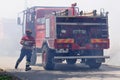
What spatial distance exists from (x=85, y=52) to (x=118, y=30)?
1352cm

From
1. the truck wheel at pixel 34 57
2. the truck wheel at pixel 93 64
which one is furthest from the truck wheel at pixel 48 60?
the truck wheel at pixel 34 57

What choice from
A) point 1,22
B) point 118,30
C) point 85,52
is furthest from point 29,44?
point 1,22

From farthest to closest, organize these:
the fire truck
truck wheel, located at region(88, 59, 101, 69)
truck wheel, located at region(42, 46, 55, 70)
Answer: truck wheel, located at region(88, 59, 101, 69), truck wheel, located at region(42, 46, 55, 70), the fire truck

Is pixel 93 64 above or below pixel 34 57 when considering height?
below

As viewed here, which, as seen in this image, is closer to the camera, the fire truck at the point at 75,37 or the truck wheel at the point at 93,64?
the fire truck at the point at 75,37

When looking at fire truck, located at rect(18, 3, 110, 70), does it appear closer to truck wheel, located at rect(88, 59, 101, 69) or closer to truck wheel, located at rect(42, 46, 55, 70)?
truck wheel, located at rect(42, 46, 55, 70)

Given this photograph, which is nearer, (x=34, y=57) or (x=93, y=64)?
(x=93, y=64)

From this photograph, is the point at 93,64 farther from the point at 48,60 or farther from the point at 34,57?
the point at 34,57

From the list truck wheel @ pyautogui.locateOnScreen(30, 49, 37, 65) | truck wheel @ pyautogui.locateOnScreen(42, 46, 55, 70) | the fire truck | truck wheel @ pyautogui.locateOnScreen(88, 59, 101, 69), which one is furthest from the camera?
truck wheel @ pyautogui.locateOnScreen(30, 49, 37, 65)

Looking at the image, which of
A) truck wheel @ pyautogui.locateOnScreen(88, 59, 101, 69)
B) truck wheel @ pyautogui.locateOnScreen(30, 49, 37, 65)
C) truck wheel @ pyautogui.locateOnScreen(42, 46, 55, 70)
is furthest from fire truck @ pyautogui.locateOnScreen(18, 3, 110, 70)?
truck wheel @ pyautogui.locateOnScreen(30, 49, 37, 65)

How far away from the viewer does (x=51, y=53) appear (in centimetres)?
1752

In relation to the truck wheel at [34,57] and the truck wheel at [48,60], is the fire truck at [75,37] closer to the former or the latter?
the truck wheel at [48,60]

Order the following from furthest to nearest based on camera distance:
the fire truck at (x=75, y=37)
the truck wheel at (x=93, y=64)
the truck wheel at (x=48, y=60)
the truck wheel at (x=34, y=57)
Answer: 1. the truck wheel at (x=34, y=57)
2. the truck wheel at (x=93, y=64)
3. the truck wheel at (x=48, y=60)
4. the fire truck at (x=75, y=37)

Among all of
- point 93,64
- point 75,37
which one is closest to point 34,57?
point 93,64
